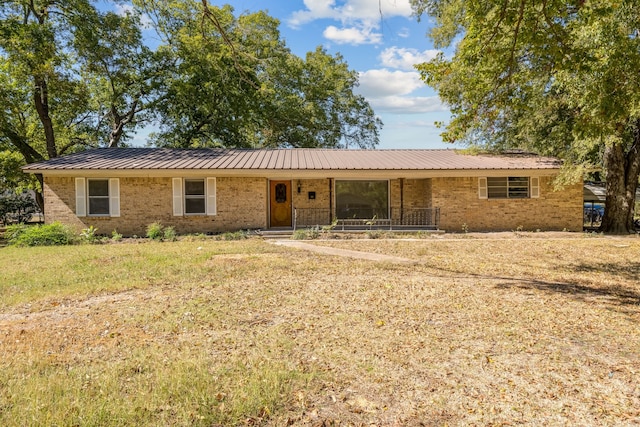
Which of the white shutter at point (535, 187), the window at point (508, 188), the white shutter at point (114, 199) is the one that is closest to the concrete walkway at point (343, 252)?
the white shutter at point (114, 199)

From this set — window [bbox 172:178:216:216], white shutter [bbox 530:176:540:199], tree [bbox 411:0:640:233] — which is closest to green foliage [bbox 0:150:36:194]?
window [bbox 172:178:216:216]

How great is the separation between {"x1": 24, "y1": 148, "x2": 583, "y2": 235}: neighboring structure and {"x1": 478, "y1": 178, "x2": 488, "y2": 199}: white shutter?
0.13 feet

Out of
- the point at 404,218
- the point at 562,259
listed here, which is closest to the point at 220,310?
the point at 562,259

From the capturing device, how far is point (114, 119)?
2250 cm

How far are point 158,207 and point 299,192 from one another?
565 centimetres

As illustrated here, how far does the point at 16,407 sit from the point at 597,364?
190 inches

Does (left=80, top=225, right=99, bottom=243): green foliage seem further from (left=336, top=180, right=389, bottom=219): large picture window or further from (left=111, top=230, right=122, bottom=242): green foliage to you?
(left=336, top=180, right=389, bottom=219): large picture window

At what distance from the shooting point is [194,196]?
15562 mm

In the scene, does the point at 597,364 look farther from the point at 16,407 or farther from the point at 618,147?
the point at 618,147

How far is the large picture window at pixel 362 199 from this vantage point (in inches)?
667

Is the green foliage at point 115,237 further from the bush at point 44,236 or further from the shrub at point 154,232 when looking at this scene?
the bush at point 44,236

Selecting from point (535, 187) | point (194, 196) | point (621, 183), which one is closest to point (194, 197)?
point (194, 196)

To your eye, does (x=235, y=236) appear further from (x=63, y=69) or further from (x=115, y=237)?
(x=63, y=69)

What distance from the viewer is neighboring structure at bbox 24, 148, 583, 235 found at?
1499cm
